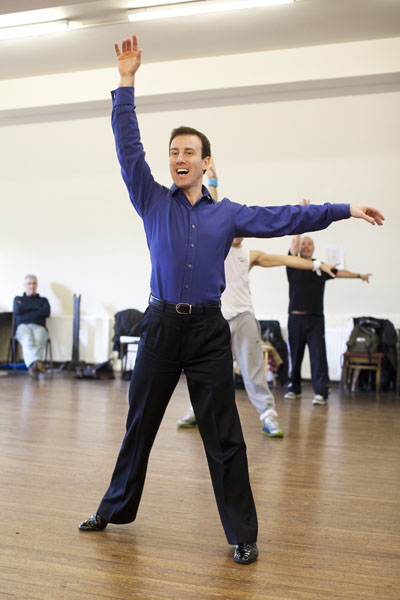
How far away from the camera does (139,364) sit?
243 cm

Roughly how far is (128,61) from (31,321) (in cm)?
654

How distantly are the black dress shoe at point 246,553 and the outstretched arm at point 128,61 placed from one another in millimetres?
1706

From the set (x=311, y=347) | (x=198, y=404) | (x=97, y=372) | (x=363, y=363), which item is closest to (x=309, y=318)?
(x=311, y=347)

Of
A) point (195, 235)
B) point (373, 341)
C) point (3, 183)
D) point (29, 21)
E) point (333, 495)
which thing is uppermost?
point (29, 21)

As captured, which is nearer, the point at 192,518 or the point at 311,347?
the point at 192,518

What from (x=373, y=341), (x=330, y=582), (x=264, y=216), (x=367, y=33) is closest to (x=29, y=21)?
(x=367, y=33)

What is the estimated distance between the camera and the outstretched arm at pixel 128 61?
2.35 meters

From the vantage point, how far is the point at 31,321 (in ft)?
27.9

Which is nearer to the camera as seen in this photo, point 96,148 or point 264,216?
point 264,216

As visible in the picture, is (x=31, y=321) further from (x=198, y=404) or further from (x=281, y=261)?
(x=198, y=404)

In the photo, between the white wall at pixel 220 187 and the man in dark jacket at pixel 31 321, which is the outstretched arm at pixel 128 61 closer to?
the white wall at pixel 220 187

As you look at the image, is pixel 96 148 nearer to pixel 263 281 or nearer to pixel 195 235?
pixel 263 281

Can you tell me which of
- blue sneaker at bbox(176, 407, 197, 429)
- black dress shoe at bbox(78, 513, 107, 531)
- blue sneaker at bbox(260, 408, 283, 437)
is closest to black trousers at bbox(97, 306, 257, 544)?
black dress shoe at bbox(78, 513, 107, 531)

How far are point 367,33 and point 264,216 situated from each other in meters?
5.73
